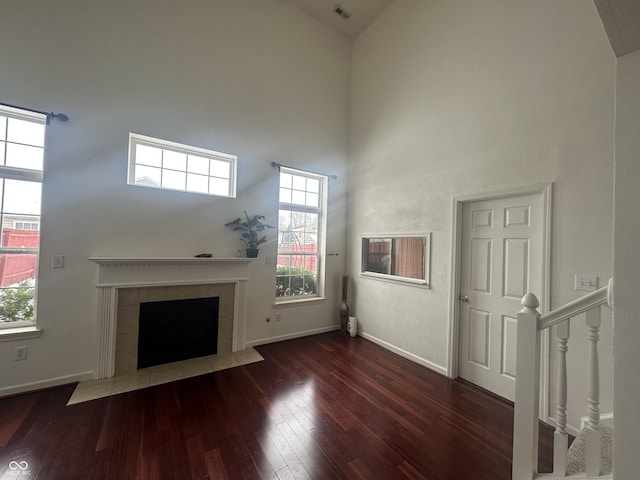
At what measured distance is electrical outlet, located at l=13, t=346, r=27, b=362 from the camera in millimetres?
2388

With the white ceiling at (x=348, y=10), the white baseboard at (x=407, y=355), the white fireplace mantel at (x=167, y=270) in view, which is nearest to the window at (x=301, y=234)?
the white fireplace mantel at (x=167, y=270)

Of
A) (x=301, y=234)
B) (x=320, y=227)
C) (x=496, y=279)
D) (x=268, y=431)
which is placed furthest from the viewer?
(x=320, y=227)

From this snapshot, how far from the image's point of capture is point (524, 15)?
247 cm

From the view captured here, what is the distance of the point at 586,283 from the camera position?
2.05m

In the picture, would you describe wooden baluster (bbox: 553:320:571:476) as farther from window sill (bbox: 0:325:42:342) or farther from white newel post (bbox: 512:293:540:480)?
window sill (bbox: 0:325:42:342)

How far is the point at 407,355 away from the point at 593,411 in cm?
220

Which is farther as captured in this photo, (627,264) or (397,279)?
(397,279)

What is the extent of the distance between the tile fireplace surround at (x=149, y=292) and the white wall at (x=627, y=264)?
3235 mm

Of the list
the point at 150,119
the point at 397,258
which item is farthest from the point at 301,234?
the point at 150,119

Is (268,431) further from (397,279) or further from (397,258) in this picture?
(397,258)

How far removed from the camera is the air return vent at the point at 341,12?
402 centimetres

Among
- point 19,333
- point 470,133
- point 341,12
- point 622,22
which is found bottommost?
point 19,333

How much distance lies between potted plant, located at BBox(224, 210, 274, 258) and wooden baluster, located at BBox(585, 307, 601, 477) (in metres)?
3.15

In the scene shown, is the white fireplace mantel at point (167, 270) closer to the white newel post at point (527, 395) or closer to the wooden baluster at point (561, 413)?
the white newel post at point (527, 395)
